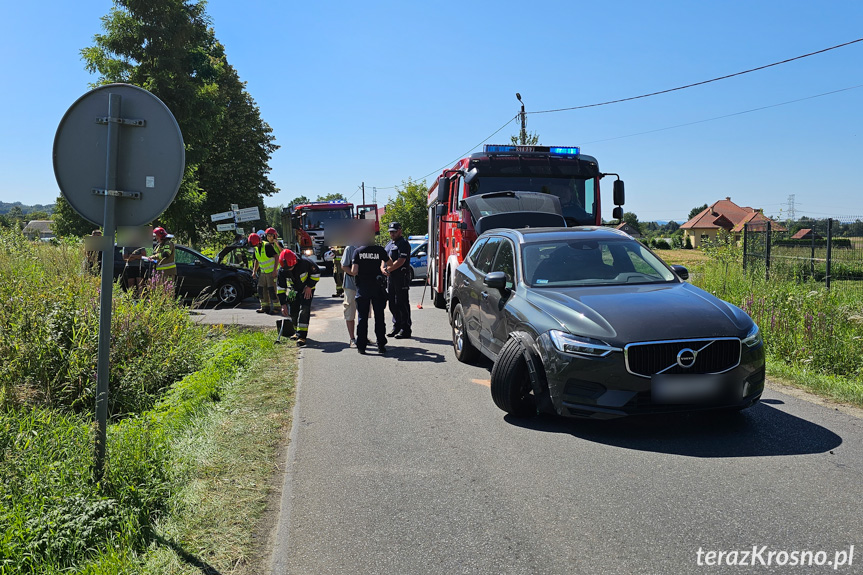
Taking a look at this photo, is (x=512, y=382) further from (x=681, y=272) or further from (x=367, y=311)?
(x=367, y=311)

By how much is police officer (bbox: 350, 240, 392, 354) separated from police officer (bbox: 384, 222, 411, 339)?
114 centimetres

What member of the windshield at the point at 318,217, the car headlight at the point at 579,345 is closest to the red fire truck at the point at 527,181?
the car headlight at the point at 579,345

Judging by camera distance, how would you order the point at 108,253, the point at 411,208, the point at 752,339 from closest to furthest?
the point at 108,253
the point at 752,339
the point at 411,208

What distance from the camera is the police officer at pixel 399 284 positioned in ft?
36.3

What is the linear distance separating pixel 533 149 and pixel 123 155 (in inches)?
405

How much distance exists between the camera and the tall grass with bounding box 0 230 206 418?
7.04m

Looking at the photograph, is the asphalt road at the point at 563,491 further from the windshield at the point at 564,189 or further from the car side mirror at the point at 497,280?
the windshield at the point at 564,189

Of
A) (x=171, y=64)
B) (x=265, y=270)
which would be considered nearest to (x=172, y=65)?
(x=171, y=64)

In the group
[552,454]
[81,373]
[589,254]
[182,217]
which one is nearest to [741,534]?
[552,454]

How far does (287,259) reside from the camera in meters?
11.1

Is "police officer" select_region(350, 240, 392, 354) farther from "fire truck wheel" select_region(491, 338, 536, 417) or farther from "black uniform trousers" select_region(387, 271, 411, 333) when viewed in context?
"fire truck wheel" select_region(491, 338, 536, 417)

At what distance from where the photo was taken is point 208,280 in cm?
1634

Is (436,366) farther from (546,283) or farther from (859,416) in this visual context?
(859,416)

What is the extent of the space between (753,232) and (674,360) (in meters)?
13.8
